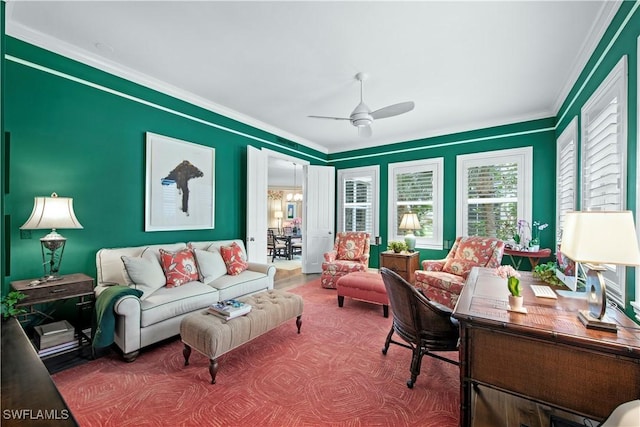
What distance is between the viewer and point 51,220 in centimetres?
235

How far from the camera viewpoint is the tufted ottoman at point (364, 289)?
355 cm

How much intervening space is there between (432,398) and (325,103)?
3.65 meters

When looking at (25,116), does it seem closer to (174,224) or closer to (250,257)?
(174,224)

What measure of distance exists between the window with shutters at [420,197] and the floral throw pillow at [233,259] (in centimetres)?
331

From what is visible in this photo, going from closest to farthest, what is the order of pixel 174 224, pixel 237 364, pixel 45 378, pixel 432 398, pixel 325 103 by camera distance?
pixel 45 378 < pixel 432 398 < pixel 237 364 < pixel 174 224 < pixel 325 103

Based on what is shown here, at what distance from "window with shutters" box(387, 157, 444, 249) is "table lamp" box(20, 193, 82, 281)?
509cm

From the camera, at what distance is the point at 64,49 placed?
8.89 feet

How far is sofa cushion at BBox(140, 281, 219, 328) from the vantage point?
2.56 metres

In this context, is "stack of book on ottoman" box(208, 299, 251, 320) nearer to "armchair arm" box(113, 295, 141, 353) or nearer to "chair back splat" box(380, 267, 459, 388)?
"armchair arm" box(113, 295, 141, 353)

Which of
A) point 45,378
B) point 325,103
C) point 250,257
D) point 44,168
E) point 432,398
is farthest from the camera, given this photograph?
point 250,257

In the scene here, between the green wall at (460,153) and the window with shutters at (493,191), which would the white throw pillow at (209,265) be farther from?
the window with shutters at (493,191)

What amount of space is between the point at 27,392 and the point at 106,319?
1.78 m

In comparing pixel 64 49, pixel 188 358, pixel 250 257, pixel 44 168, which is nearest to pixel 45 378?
pixel 188 358

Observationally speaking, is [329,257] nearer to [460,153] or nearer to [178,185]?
[178,185]
